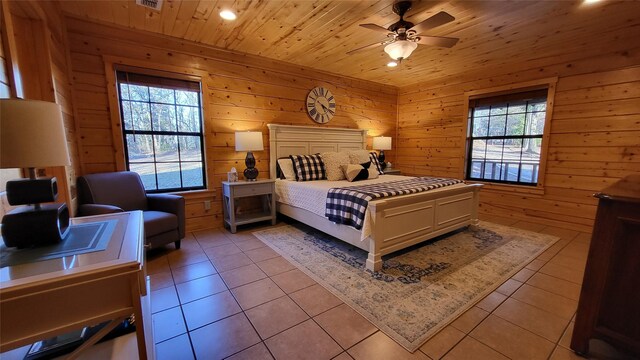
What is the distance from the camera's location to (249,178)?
3.57 meters

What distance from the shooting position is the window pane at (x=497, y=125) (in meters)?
4.16

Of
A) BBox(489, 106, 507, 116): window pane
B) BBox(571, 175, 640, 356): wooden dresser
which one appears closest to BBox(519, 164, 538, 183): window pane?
BBox(489, 106, 507, 116): window pane

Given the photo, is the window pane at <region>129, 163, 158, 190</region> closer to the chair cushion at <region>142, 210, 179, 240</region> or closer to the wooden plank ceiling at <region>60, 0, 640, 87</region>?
→ the chair cushion at <region>142, 210, 179, 240</region>

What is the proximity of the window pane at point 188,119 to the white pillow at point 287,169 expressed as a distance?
4.02 ft

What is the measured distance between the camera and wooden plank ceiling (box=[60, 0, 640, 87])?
2.37m

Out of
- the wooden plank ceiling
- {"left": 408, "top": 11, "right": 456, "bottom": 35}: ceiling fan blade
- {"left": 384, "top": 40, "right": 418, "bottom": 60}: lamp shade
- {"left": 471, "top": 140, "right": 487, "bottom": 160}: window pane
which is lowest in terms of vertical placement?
{"left": 471, "top": 140, "right": 487, "bottom": 160}: window pane

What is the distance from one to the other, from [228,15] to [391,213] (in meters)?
2.52

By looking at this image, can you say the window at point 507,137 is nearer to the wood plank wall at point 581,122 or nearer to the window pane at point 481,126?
the window pane at point 481,126

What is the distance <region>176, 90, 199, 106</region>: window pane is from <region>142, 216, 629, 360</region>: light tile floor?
2.00 metres

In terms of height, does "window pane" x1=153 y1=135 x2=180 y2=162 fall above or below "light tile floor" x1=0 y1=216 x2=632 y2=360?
above

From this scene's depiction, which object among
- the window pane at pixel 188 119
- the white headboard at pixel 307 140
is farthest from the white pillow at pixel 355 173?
the window pane at pixel 188 119

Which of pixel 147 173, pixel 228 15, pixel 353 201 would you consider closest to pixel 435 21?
pixel 353 201

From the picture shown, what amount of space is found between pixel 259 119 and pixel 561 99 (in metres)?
4.21

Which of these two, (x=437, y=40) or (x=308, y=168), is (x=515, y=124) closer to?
(x=437, y=40)
